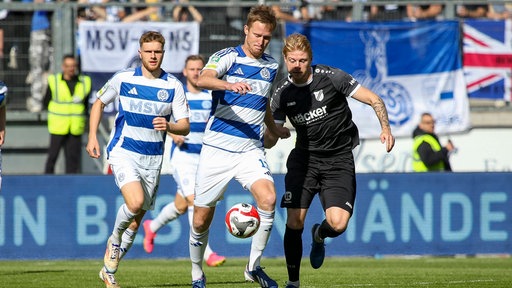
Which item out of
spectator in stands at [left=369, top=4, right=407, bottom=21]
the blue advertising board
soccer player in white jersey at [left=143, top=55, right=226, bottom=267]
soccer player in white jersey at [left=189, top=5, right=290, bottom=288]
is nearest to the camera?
soccer player in white jersey at [left=189, top=5, right=290, bottom=288]

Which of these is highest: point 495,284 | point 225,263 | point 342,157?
point 342,157

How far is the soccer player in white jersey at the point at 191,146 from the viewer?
1505 centimetres

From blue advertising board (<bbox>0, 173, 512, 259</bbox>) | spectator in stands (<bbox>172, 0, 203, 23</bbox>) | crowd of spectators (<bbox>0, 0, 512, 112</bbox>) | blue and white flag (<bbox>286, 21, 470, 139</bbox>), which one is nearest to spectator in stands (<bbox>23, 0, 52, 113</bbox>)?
crowd of spectators (<bbox>0, 0, 512, 112</bbox>)

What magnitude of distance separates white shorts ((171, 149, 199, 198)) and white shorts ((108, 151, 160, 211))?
355cm

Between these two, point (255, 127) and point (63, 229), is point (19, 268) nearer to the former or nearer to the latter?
point (63, 229)

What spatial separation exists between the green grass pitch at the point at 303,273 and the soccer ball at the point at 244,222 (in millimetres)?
1410

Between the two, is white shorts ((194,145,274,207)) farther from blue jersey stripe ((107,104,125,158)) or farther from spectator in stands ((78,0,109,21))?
spectator in stands ((78,0,109,21))

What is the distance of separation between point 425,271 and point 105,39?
312 inches

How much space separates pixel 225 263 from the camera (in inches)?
632

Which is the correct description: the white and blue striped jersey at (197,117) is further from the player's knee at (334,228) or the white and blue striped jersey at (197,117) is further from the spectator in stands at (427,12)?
the spectator in stands at (427,12)

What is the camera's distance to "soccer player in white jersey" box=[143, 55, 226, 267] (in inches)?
593

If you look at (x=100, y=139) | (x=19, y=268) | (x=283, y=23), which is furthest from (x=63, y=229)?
(x=283, y=23)

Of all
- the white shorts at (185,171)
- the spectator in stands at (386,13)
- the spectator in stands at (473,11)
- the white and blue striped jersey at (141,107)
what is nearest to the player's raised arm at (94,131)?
the white and blue striped jersey at (141,107)

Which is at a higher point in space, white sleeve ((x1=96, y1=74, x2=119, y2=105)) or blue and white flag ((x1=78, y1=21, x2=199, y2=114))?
white sleeve ((x1=96, y1=74, x2=119, y2=105))
